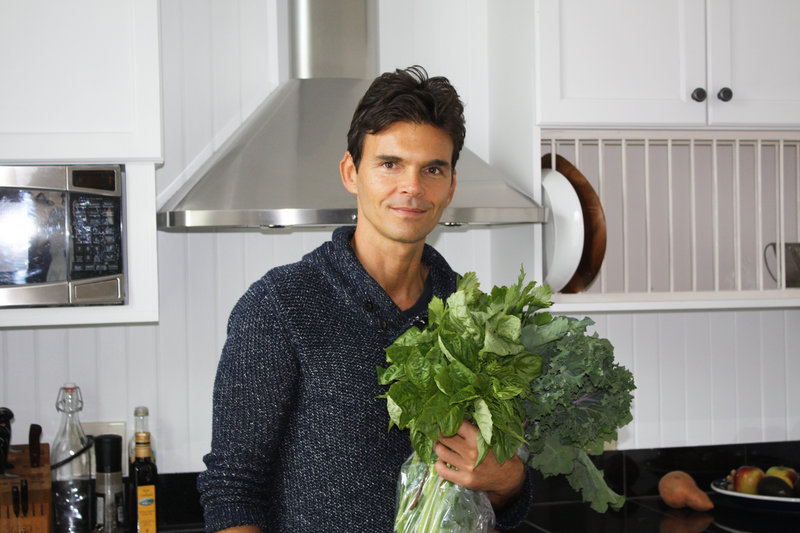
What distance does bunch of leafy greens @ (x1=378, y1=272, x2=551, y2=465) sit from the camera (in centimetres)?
102

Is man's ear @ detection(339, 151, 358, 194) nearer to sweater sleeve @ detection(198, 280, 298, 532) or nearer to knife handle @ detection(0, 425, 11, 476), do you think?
sweater sleeve @ detection(198, 280, 298, 532)

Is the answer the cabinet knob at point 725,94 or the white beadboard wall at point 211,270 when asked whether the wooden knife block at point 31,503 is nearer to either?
the white beadboard wall at point 211,270

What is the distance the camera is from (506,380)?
105 cm

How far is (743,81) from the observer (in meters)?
2.07

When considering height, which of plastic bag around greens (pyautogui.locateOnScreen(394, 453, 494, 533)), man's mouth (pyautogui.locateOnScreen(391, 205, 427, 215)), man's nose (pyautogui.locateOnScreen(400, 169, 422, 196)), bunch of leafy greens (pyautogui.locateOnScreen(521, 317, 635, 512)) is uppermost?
man's nose (pyautogui.locateOnScreen(400, 169, 422, 196))

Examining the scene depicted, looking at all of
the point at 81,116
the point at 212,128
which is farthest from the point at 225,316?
→ the point at 81,116

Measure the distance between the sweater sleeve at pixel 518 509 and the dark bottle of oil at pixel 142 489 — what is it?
101cm

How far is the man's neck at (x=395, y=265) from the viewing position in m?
1.28

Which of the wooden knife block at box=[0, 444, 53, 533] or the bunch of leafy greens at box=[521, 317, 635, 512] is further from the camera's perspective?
the wooden knife block at box=[0, 444, 53, 533]

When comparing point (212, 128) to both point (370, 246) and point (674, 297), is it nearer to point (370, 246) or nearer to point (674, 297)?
point (370, 246)

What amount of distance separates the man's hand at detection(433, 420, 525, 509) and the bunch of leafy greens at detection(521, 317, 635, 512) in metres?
0.05

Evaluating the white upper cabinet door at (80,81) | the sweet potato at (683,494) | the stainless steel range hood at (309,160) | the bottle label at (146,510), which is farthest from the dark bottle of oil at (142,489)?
the sweet potato at (683,494)

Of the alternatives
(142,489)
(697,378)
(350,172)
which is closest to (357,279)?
(350,172)

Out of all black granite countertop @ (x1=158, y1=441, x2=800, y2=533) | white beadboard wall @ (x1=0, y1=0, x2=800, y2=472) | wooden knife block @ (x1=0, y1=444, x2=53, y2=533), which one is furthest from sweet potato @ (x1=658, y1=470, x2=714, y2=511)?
wooden knife block @ (x1=0, y1=444, x2=53, y2=533)
